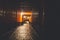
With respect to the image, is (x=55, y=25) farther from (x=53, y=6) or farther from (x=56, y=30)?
(x=53, y=6)

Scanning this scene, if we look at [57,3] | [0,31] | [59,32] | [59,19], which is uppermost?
[57,3]

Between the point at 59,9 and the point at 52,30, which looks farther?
the point at 52,30

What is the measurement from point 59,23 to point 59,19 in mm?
183

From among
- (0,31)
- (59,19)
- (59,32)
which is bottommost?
(0,31)

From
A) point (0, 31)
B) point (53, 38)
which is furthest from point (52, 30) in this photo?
point (0, 31)

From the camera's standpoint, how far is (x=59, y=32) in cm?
848

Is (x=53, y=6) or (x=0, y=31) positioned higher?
(x=53, y=6)

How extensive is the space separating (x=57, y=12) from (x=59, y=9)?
1.06 ft

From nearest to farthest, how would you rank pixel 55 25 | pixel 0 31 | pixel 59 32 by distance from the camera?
pixel 59 32 → pixel 55 25 → pixel 0 31

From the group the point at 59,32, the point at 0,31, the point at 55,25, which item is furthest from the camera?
the point at 0,31

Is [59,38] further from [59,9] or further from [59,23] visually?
[59,9]

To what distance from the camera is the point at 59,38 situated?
862cm

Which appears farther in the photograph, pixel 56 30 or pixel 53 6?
pixel 53 6

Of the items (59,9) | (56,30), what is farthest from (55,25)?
(59,9)
